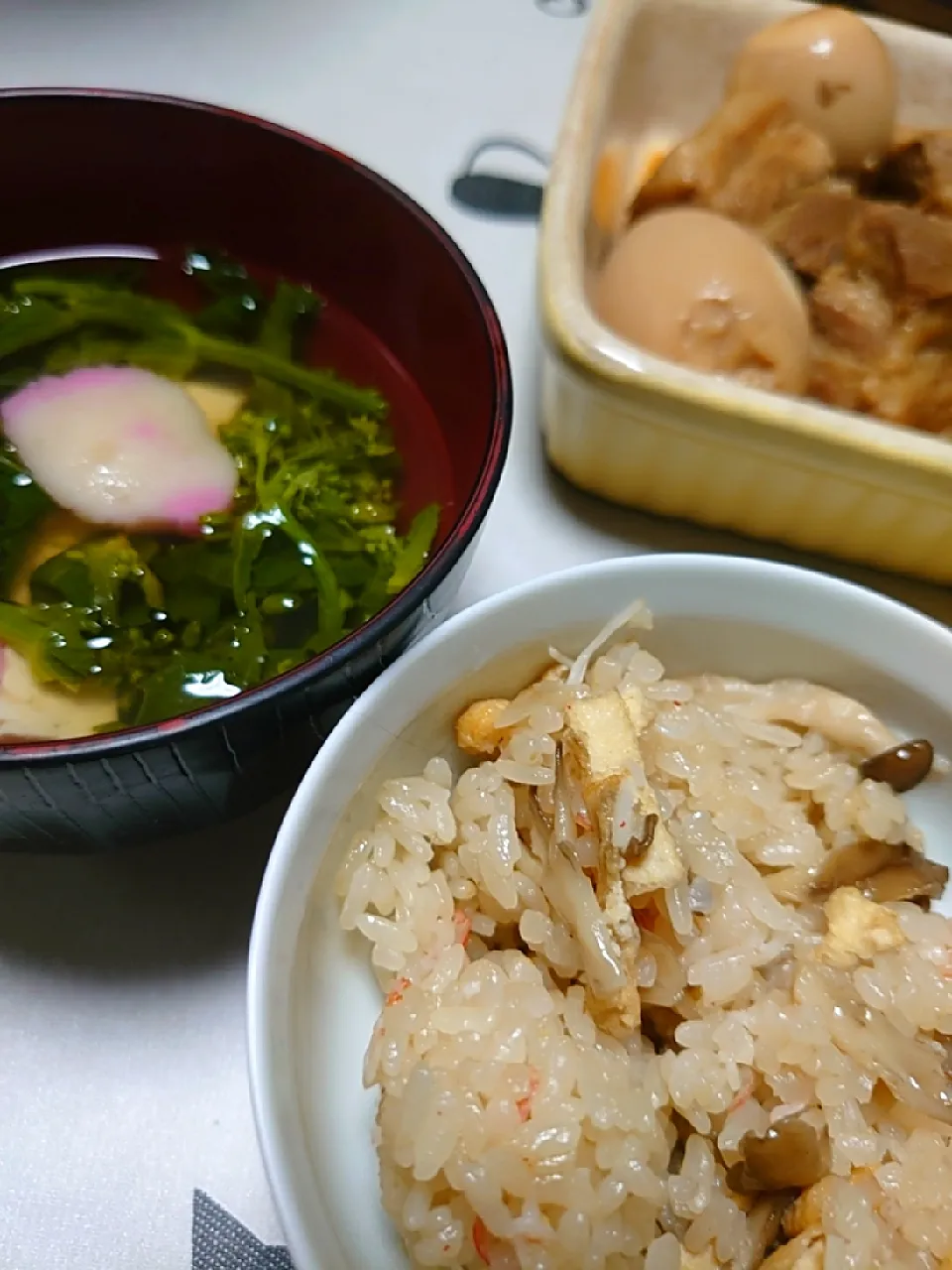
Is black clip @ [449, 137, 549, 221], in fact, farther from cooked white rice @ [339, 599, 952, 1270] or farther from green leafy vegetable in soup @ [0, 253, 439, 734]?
cooked white rice @ [339, 599, 952, 1270]

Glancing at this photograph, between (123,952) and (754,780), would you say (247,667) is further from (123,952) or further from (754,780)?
(754,780)

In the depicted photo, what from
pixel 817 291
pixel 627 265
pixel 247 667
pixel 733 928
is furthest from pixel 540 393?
pixel 733 928

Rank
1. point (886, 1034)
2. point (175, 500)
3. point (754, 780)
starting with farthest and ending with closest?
point (175, 500), point (754, 780), point (886, 1034)

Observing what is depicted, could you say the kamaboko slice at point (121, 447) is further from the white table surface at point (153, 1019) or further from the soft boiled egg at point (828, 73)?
the soft boiled egg at point (828, 73)

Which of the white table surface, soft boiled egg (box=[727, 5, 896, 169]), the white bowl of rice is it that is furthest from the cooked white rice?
soft boiled egg (box=[727, 5, 896, 169])

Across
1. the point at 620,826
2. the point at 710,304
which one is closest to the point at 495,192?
the point at 710,304

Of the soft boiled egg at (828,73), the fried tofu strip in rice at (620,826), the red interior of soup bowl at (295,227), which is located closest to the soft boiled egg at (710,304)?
the red interior of soup bowl at (295,227)
